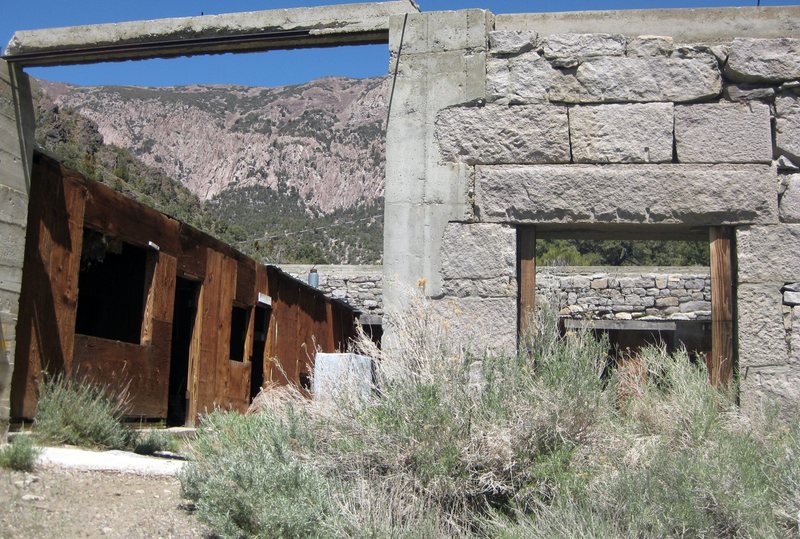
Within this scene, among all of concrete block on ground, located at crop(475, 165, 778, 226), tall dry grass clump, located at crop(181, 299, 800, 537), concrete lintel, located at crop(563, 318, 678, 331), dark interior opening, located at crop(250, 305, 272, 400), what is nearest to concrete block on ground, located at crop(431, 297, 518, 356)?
tall dry grass clump, located at crop(181, 299, 800, 537)

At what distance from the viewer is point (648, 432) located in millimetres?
5883

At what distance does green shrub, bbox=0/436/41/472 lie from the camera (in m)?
5.71

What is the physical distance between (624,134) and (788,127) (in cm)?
120

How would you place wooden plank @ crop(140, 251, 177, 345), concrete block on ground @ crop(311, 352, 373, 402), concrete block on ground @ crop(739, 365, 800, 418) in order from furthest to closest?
1. wooden plank @ crop(140, 251, 177, 345)
2. concrete block on ground @ crop(739, 365, 800, 418)
3. concrete block on ground @ crop(311, 352, 373, 402)

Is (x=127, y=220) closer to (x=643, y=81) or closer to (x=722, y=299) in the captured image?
(x=643, y=81)

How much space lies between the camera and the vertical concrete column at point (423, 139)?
6723mm

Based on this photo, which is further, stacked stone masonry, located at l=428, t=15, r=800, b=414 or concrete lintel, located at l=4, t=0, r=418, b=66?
concrete lintel, located at l=4, t=0, r=418, b=66

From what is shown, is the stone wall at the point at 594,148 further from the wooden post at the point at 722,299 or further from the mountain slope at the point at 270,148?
the mountain slope at the point at 270,148

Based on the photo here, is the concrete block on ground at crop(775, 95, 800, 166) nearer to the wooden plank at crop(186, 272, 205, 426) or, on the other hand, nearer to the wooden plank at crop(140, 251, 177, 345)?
the wooden plank at crop(140, 251, 177, 345)

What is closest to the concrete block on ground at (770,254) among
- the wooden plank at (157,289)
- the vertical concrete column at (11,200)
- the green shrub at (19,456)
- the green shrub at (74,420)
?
the green shrub at (19,456)

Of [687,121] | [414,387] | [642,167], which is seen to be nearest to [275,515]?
[414,387]

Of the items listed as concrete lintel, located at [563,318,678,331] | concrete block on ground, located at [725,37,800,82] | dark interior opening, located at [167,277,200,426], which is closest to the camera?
concrete block on ground, located at [725,37,800,82]

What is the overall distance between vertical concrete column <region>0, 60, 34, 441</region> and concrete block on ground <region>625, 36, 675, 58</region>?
201 inches

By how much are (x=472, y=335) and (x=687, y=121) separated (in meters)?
2.24
